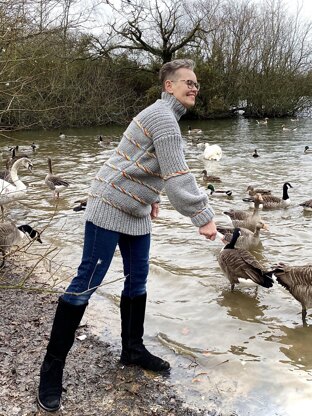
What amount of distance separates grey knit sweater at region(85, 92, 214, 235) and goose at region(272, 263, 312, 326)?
2.55 m

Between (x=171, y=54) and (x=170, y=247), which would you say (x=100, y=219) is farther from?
(x=171, y=54)

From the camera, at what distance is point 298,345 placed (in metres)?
4.97

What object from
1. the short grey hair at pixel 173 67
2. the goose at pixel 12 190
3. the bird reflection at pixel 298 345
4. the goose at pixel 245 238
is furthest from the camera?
the goose at pixel 12 190

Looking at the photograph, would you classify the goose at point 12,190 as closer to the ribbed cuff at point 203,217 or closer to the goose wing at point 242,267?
the goose wing at point 242,267

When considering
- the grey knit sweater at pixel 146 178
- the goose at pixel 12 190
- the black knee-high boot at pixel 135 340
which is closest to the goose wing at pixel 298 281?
the black knee-high boot at pixel 135 340

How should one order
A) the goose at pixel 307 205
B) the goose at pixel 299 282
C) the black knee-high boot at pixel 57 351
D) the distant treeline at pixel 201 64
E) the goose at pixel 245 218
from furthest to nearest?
1. the distant treeline at pixel 201 64
2. the goose at pixel 307 205
3. the goose at pixel 245 218
4. the goose at pixel 299 282
5. the black knee-high boot at pixel 57 351

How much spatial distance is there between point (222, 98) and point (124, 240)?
34.7m

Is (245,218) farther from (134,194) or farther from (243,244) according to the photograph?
(134,194)

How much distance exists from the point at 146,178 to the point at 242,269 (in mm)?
3169

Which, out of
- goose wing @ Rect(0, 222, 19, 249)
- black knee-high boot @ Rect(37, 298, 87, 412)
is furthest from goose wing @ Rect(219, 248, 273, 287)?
goose wing @ Rect(0, 222, 19, 249)

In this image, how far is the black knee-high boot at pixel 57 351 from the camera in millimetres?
3494

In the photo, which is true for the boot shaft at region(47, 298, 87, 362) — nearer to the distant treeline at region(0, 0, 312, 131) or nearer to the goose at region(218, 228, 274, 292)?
the goose at region(218, 228, 274, 292)

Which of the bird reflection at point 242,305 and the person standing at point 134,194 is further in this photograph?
the bird reflection at point 242,305

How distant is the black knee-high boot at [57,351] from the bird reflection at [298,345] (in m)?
2.30
